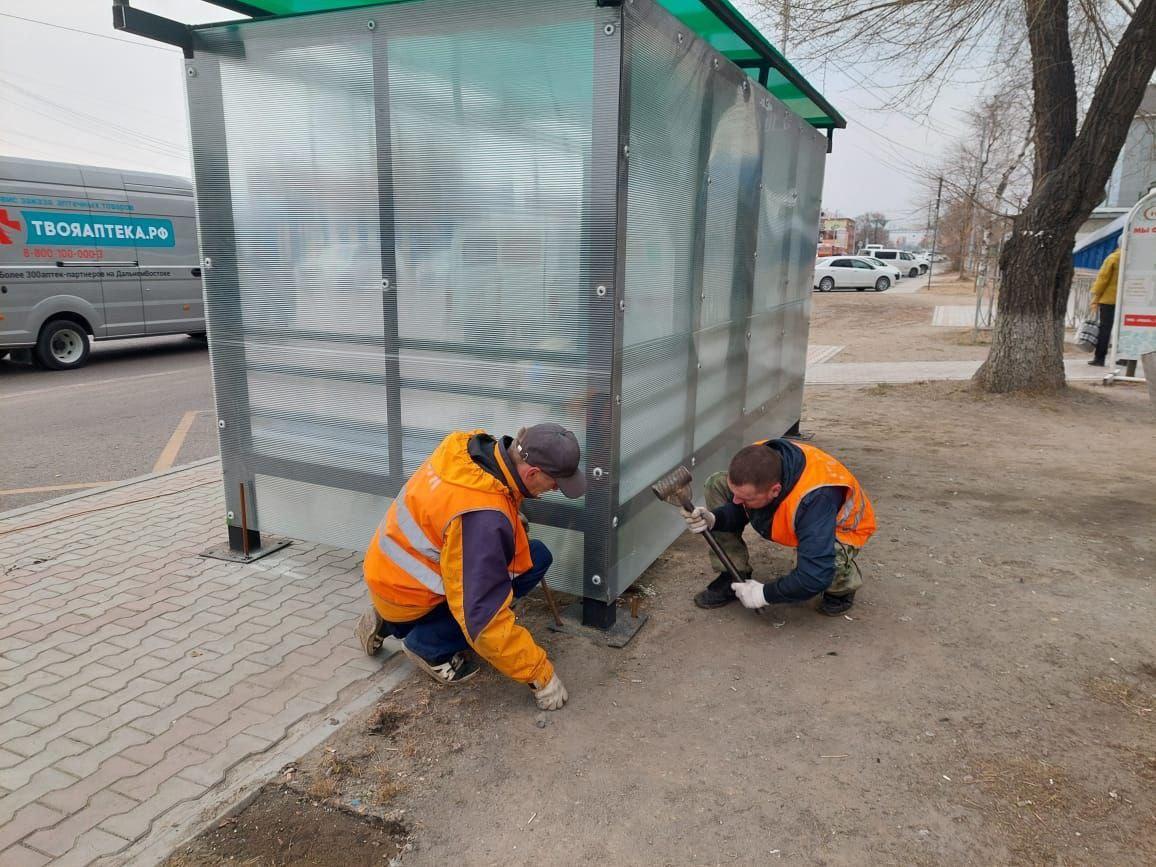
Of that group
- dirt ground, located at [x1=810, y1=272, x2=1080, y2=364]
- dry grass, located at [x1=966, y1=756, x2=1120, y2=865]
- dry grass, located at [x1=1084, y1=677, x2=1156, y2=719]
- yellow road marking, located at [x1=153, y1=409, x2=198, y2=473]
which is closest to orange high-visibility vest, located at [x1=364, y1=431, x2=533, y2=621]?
dry grass, located at [x1=966, y1=756, x2=1120, y2=865]

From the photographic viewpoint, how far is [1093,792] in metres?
2.44

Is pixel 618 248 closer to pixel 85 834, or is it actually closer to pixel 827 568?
pixel 827 568

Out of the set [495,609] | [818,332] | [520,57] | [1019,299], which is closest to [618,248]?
[520,57]

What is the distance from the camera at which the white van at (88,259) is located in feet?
31.3

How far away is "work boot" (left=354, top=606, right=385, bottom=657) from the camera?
3.09 m

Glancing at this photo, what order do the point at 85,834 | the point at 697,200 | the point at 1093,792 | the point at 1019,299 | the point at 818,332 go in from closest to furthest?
1. the point at 85,834
2. the point at 1093,792
3. the point at 697,200
4. the point at 1019,299
5. the point at 818,332

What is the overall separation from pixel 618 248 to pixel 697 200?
1.02 m

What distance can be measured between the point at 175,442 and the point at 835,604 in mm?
5836

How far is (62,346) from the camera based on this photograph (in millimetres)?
10664

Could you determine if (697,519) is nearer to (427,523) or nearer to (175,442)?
(427,523)

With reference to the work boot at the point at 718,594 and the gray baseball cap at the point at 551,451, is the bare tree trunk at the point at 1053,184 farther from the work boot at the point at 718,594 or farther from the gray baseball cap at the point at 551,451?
the gray baseball cap at the point at 551,451

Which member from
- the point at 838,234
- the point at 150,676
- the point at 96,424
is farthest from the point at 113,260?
the point at 838,234

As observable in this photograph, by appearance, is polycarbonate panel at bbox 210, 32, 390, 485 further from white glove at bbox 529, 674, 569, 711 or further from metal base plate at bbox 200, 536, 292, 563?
white glove at bbox 529, 674, 569, 711

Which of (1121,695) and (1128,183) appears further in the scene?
(1128,183)
